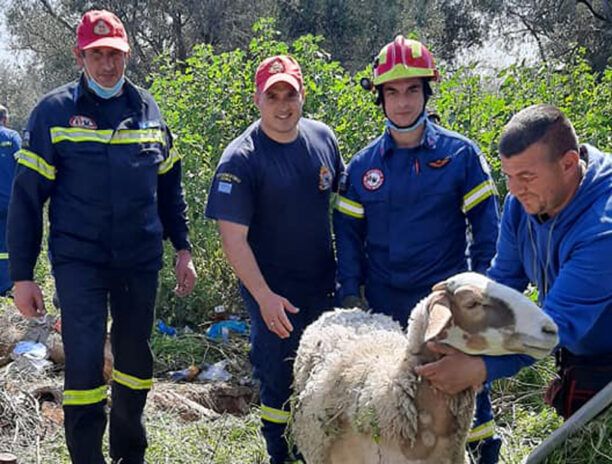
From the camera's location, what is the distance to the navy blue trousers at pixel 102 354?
4.18 metres

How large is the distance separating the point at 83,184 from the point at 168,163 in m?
0.62

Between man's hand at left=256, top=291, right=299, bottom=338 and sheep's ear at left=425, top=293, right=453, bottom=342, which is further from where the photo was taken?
man's hand at left=256, top=291, right=299, bottom=338

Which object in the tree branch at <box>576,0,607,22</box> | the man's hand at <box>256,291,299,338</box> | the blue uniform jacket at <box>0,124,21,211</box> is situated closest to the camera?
the man's hand at <box>256,291,299,338</box>

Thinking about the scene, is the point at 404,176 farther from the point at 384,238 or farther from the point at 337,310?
the point at 337,310

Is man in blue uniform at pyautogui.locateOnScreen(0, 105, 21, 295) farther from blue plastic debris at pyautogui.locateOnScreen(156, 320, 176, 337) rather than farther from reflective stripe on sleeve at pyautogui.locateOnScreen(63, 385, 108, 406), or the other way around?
reflective stripe on sleeve at pyautogui.locateOnScreen(63, 385, 108, 406)

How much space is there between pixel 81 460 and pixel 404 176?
7.57 ft

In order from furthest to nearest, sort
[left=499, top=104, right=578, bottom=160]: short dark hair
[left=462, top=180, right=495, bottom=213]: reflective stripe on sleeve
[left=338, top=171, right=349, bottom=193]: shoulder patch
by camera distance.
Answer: [left=338, top=171, right=349, bottom=193]: shoulder patch < [left=462, top=180, right=495, bottom=213]: reflective stripe on sleeve < [left=499, top=104, right=578, bottom=160]: short dark hair

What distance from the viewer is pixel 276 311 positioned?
13.4 ft

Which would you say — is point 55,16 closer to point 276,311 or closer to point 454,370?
point 276,311

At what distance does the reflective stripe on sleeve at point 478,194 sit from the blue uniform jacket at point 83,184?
1.75 m

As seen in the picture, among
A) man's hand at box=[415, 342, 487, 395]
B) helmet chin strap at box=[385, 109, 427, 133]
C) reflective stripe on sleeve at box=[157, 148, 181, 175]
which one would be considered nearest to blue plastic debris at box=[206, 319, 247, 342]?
reflective stripe on sleeve at box=[157, 148, 181, 175]

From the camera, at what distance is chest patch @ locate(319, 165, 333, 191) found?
4.37 m

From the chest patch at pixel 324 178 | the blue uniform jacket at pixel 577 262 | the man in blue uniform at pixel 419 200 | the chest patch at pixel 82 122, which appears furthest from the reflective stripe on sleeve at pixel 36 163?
the blue uniform jacket at pixel 577 262

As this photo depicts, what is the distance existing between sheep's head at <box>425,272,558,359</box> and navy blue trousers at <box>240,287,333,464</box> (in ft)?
4.77
